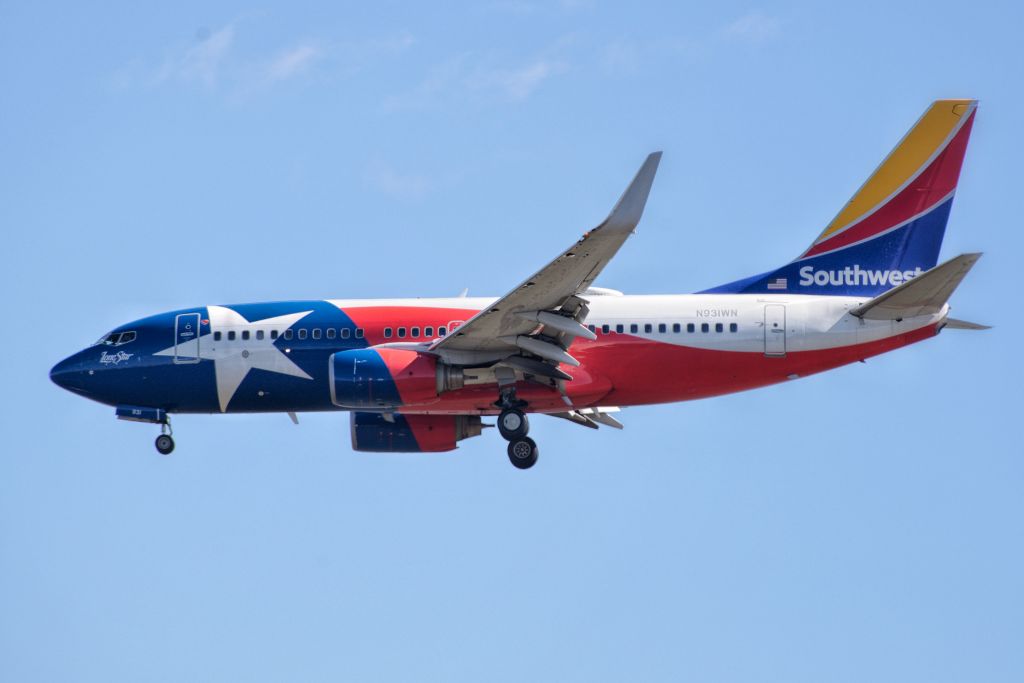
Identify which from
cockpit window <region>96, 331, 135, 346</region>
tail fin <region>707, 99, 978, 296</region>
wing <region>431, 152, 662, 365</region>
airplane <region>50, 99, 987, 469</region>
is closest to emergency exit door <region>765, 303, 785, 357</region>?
airplane <region>50, 99, 987, 469</region>

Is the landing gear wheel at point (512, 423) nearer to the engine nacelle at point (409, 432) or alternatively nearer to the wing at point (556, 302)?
the wing at point (556, 302)

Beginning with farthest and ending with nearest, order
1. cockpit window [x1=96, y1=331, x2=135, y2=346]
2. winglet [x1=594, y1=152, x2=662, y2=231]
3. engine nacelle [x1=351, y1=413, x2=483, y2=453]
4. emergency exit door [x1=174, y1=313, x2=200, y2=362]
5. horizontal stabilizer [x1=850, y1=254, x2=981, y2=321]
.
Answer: engine nacelle [x1=351, y1=413, x2=483, y2=453] → cockpit window [x1=96, y1=331, x2=135, y2=346] → emergency exit door [x1=174, y1=313, x2=200, y2=362] → horizontal stabilizer [x1=850, y1=254, x2=981, y2=321] → winglet [x1=594, y1=152, x2=662, y2=231]

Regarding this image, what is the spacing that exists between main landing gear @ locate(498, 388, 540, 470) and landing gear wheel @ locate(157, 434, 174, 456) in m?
8.19

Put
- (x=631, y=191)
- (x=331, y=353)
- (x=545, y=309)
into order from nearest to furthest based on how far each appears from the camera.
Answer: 1. (x=631, y=191)
2. (x=545, y=309)
3. (x=331, y=353)

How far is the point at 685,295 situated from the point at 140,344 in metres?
12.7

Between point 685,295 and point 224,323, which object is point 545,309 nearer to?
point 685,295

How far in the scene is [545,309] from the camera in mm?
36938

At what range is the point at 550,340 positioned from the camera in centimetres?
3800

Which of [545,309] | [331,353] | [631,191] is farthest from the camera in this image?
[331,353]

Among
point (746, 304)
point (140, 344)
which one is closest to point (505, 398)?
point (746, 304)

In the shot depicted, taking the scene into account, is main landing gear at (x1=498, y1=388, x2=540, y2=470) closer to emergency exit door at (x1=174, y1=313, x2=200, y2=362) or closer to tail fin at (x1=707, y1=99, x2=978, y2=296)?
tail fin at (x1=707, y1=99, x2=978, y2=296)

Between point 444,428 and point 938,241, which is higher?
point 938,241

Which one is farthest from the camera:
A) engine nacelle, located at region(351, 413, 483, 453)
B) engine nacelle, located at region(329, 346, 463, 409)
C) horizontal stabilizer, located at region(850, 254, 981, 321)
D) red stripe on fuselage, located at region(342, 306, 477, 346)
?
engine nacelle, located at region(351, 413, 483, 453)

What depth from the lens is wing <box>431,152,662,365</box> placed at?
1307 inches
